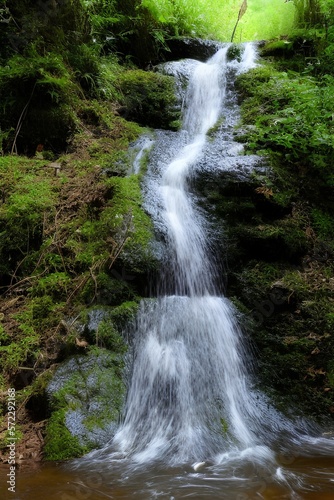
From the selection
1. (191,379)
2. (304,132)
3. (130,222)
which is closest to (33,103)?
(130,222)

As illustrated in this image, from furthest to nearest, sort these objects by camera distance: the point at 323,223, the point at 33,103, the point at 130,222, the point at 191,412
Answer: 1. the point at 33,103
2. the point at 323,223
3. the point at 130,222
4. the point at 191,412

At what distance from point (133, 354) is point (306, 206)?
3.06 meters

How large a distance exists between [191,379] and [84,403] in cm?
94

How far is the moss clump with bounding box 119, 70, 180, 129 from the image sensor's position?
268 inches

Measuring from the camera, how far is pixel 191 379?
3299mm

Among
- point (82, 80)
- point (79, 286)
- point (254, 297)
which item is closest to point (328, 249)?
point (254, 297)

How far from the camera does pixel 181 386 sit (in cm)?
323

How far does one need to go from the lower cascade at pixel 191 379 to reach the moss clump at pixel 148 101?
80.4 inches

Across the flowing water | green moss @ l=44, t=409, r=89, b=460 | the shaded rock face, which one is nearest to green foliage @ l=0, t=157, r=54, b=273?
the flowing water

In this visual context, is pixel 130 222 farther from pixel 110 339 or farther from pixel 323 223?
pixel 323 223

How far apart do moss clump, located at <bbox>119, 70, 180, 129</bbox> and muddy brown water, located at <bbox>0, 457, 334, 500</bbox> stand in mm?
5670

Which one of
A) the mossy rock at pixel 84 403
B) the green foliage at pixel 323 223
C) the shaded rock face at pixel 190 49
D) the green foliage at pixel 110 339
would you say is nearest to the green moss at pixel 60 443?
the mossy rock at pixel 84 403

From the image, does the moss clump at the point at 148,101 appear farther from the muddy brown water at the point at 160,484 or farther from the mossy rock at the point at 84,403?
the muddy brown water at the point at 160,484

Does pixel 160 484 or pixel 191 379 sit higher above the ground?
pixel 191 379
